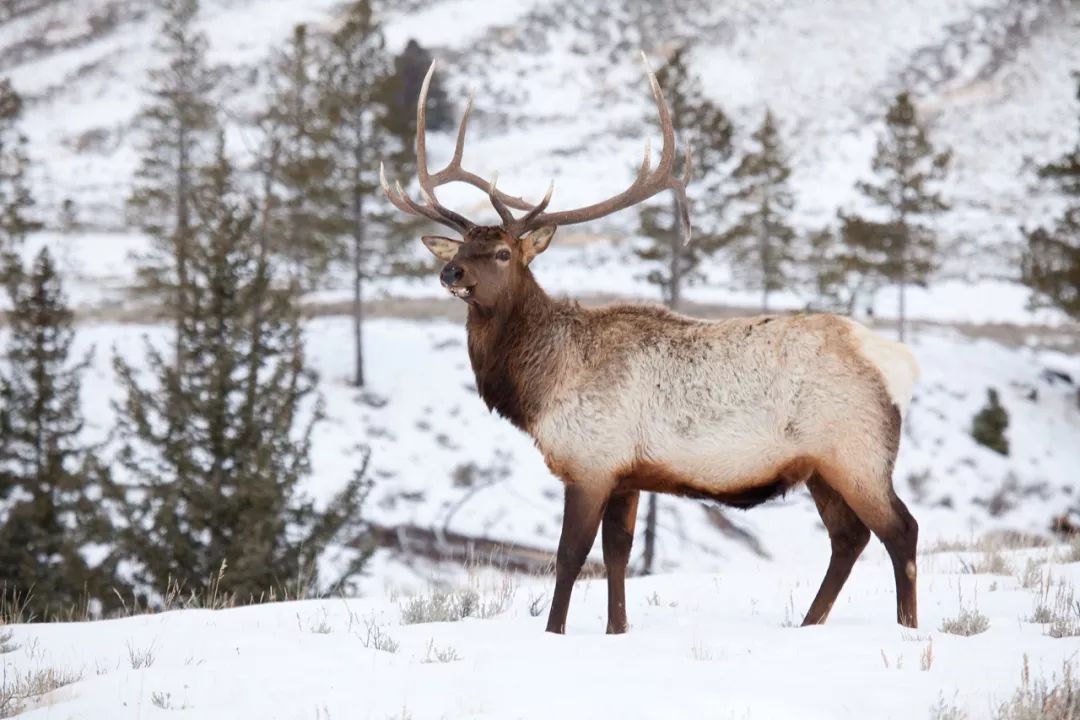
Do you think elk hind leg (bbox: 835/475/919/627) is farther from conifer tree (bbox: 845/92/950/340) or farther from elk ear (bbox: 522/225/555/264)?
conifer tree (bbox: 845/92/950/340)

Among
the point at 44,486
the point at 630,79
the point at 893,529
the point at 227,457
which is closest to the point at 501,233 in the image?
the point at 893,529

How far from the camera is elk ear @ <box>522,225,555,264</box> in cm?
580

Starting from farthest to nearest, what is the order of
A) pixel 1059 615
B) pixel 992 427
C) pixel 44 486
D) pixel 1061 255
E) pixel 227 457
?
pixel 1061 255 < pixel 992 427 < pixel 44 486 < pixel 227 457 < pixel 1059 615

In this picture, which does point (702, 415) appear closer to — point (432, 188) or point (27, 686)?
point (432, 188)

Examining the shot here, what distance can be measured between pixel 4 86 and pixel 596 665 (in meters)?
23.6

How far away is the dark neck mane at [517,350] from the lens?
17.7ft

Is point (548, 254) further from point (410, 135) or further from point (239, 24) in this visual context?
point (239, 24)

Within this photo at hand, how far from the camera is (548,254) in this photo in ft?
148

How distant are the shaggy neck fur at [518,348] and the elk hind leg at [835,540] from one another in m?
1.68

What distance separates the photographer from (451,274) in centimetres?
521

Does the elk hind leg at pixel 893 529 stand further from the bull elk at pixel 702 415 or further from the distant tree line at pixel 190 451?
the distant tree line at pixel 190 451

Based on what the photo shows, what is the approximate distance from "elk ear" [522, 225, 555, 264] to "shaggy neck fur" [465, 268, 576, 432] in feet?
0.49

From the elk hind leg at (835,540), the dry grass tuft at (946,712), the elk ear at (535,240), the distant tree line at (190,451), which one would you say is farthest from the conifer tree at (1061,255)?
the dry grass tuft at (946,712)

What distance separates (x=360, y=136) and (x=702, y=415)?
784 inches
